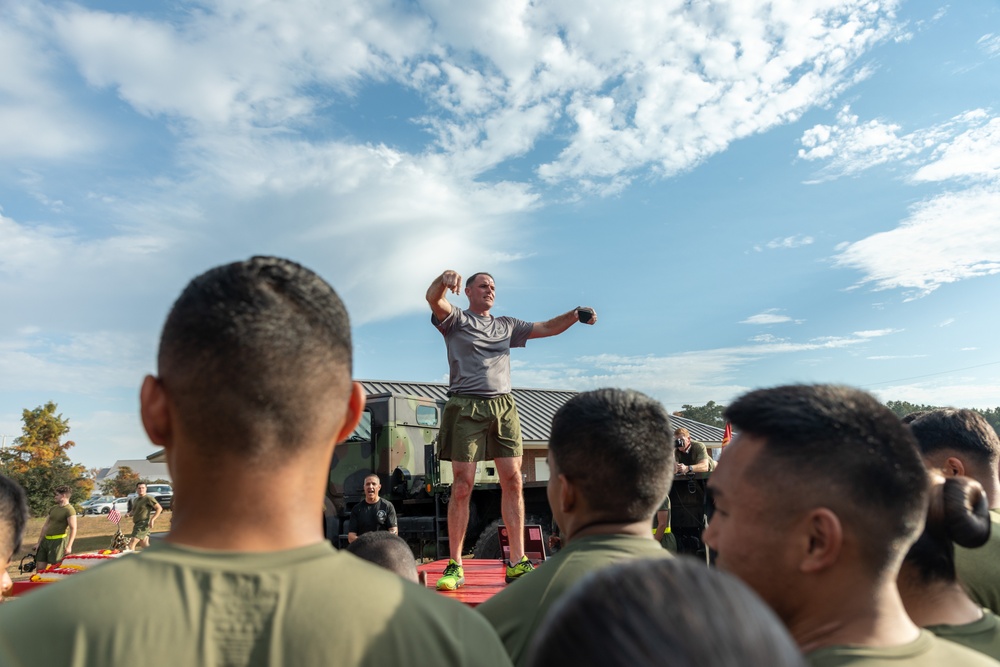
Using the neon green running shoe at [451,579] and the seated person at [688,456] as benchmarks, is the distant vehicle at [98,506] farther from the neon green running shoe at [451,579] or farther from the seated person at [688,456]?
the neon green running shoe at [451,579]

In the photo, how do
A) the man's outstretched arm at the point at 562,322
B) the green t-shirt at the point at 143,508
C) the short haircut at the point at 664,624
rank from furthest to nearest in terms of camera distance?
the green t-shirt at the point at 143,508 < the man's outstretched arm at the point at 562,322 < the short haircut at the point at 664,624

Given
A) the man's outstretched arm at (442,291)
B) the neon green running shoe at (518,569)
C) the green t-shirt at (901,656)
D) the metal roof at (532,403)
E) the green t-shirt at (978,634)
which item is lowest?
the neon green running shoe at (518,569)

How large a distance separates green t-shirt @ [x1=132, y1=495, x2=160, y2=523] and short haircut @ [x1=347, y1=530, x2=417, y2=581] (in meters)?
13.2

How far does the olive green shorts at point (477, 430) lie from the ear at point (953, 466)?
2575mm

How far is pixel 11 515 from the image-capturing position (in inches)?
95.6

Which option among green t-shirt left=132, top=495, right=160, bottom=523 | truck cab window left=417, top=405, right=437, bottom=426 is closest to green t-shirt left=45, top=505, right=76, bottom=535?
green t-shirt left=132, top=495, right=160, bottom=523

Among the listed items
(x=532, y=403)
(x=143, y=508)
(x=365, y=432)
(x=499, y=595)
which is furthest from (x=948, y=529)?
(x=532, y=403)

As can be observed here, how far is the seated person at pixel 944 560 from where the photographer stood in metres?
1.80

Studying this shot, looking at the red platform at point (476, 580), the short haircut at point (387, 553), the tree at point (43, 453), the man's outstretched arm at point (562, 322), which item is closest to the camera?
the short haircut at point (387, 553)

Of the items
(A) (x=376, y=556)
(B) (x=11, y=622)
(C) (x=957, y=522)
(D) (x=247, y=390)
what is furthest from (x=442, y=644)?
(A) (x=376, y=556)

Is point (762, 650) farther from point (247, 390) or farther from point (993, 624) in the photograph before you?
point (993, 624)

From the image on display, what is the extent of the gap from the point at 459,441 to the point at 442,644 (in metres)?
3.90

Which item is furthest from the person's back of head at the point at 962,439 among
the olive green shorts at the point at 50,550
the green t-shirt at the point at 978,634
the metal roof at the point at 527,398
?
the olive green shorts at the point at 50,550

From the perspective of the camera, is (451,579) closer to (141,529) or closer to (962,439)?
(962,439)
